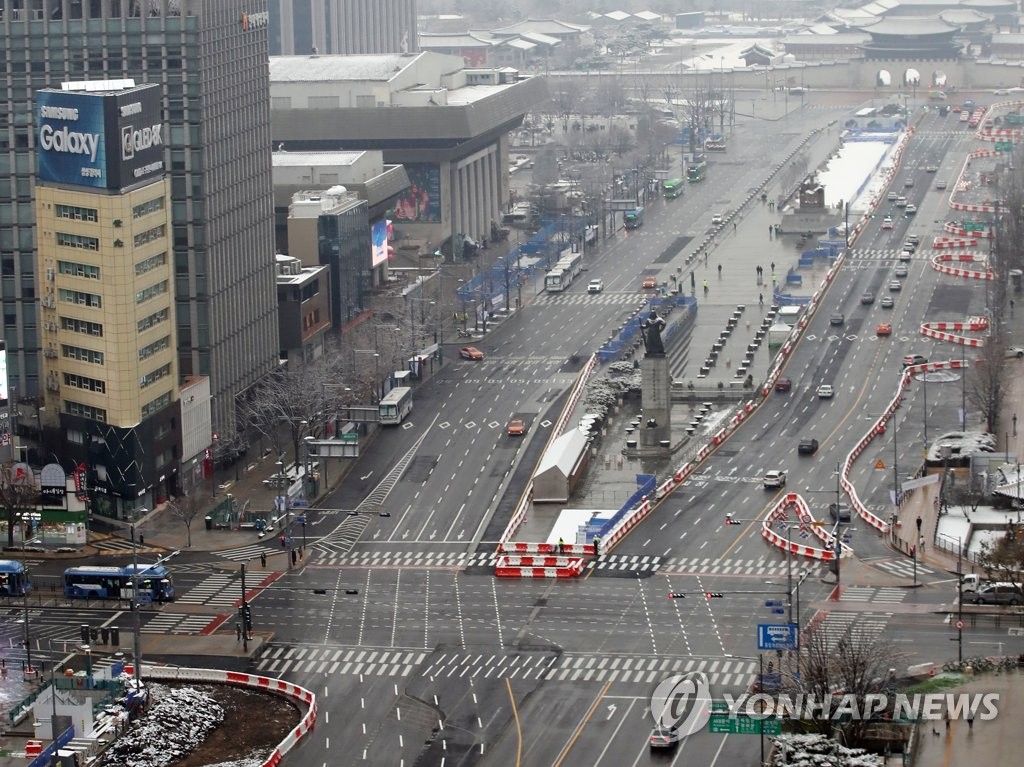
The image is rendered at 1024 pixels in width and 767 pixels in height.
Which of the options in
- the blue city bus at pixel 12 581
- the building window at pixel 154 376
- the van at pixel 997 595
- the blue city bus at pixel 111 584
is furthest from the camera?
the building window at pixel 154 376

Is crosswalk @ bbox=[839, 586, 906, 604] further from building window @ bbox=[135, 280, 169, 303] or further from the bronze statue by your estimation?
building window @ bbox=[135, 280, 169, 303]

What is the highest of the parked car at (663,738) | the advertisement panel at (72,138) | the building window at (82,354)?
the advertisement panel at (72,138)

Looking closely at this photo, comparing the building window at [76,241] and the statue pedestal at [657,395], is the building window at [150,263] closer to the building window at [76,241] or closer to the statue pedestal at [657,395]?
the building window at [76,241]

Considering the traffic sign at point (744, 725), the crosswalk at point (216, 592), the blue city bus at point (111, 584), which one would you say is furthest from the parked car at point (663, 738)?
the blue city bus at point (111, 584)

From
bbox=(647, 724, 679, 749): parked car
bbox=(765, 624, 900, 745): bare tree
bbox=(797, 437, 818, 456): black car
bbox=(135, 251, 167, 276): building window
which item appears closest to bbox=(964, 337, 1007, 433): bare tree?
bbox=(797, 437, 818, 456): black car

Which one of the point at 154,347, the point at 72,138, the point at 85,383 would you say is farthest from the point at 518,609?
the point at 72,138

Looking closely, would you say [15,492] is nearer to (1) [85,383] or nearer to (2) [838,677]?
(1) [85,383]
